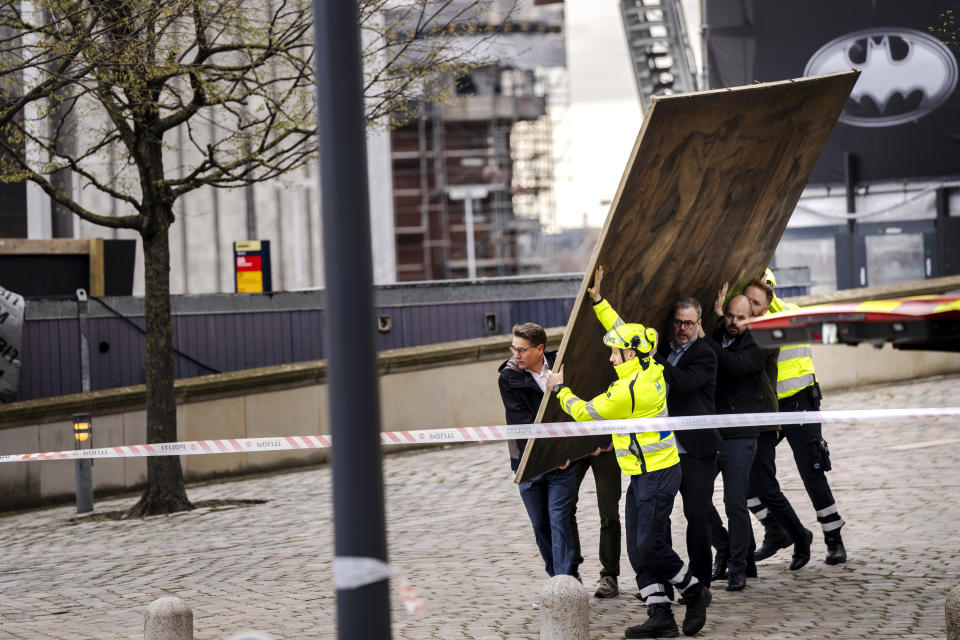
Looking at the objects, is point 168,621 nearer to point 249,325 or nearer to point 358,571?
point 358,571

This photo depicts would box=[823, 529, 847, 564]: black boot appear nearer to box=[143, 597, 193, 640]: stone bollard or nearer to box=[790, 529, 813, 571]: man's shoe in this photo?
box=[790, 529, 813, 571]: man's shoe

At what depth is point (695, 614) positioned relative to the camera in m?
6.88

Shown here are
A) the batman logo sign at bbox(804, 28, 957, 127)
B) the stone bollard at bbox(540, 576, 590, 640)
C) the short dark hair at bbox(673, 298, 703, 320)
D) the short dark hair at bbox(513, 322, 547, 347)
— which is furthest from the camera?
the batman logo sign at bbox(804, 28, 957, 127)

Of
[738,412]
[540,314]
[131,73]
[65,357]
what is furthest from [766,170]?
[540,314]

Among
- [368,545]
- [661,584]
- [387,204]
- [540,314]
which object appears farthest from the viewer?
[387,204]

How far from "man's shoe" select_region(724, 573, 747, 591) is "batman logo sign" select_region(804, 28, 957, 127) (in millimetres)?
21134

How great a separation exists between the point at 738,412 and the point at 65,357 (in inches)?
429

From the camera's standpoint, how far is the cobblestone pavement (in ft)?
24.0

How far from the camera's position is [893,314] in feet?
18.0

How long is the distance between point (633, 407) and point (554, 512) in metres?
0.96

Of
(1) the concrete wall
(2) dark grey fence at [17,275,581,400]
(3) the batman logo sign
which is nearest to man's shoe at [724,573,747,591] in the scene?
(1) the concrete wall

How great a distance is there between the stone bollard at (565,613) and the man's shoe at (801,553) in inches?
103

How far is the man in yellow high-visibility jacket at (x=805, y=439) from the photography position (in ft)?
27.8

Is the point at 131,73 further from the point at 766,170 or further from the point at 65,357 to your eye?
the point at 766,170
